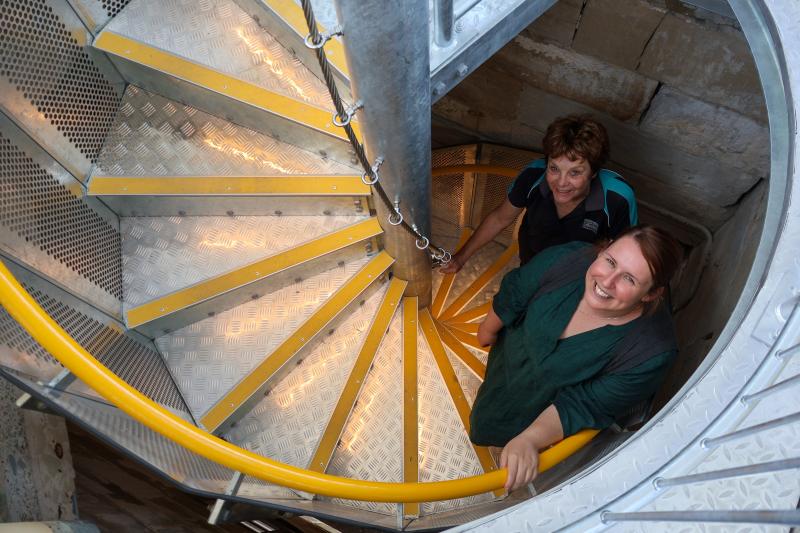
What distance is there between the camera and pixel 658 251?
2182 mm

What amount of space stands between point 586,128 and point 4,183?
2.63 m

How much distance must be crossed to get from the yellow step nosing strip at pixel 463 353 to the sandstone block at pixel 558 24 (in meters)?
2.13

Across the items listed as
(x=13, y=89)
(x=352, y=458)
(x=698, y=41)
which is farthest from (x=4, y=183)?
(x=698, y=41)

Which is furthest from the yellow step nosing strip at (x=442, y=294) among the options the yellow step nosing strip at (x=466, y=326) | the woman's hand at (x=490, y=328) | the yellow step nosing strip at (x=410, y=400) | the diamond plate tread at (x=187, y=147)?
the diamond plate tread at (x=187, y=147)

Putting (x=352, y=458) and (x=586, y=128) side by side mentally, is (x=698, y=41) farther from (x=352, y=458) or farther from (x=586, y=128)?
(x=352, y=458)

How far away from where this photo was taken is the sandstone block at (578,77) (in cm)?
346

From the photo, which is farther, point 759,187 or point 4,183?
point 759,187

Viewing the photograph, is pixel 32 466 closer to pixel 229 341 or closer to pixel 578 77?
pixel 229 341

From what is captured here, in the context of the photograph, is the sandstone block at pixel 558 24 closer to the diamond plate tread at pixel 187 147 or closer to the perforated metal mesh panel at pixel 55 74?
the diamond plate tread at pixel 187 147

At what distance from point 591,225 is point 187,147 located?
7.25ft

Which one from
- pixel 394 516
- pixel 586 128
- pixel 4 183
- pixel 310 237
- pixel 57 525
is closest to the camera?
pixel 57 525

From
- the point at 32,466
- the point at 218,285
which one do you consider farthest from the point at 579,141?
the point at 32,466

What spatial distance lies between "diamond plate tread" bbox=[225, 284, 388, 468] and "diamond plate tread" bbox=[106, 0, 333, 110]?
4.66 feet

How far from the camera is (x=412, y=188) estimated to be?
2635mm
